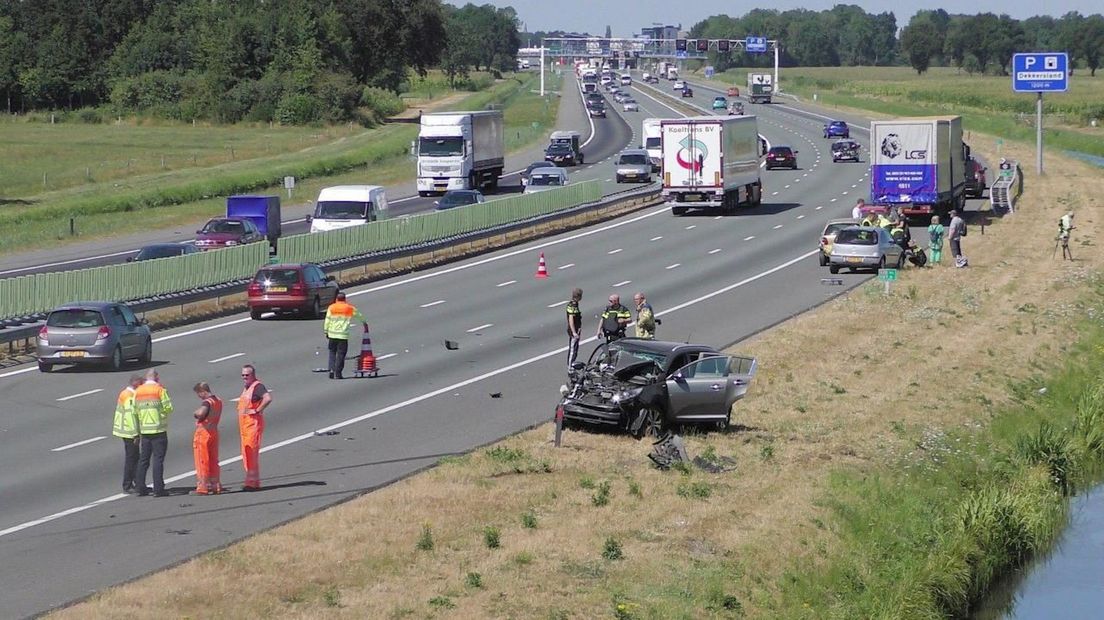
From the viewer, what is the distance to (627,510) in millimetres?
20562

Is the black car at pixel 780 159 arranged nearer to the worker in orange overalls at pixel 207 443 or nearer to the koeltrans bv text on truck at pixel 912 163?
the koeltrans bv text on truck at pixel 912 163

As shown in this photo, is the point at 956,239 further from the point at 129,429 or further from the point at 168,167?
the point at 168,167

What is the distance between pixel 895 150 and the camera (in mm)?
56312

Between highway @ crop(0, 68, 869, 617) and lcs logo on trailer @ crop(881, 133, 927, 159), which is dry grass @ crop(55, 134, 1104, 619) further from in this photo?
lcs logo on trailer @ crop(881, 133, 927, 159)

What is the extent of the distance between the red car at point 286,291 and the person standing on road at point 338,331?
8.46 metres

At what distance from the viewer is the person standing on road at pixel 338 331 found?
29.5m

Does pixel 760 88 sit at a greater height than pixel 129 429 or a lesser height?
greater

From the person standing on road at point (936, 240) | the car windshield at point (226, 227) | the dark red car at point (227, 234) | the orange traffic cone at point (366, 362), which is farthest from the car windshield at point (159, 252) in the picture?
the person standing on road at point (936, 240)

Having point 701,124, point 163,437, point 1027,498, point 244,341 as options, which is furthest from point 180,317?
point 701,124

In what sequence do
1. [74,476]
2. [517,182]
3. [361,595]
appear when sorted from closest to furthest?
[361,595] → [74,476] → [517,182]

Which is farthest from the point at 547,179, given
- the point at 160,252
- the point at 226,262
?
the point at 226,262

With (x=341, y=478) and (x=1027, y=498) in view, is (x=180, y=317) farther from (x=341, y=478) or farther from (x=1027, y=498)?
(x=1027, y=498)

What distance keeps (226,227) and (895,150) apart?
23.1 m

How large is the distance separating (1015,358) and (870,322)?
406 cm
